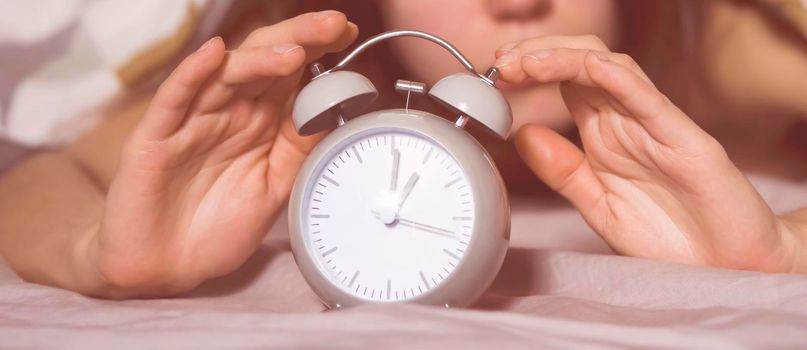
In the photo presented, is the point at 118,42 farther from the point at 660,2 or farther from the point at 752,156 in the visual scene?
the point at 752,156

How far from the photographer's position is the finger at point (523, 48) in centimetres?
88

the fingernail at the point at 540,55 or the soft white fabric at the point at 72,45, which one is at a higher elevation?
the fingernail at the point at 540,55

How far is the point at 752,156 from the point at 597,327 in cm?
93

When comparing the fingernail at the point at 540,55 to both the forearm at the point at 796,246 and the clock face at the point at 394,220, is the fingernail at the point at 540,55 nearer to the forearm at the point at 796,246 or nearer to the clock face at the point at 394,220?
the clock face at the point at 394,220

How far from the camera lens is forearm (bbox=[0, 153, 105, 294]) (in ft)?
3.20

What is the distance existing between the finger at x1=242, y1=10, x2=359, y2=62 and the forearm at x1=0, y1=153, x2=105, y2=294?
28 cm

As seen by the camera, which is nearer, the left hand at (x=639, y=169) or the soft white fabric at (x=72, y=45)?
the left hand at (x=639, y=169)

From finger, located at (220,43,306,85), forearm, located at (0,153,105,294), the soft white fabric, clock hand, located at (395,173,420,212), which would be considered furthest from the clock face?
the soft white fabric

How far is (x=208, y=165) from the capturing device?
926 mm

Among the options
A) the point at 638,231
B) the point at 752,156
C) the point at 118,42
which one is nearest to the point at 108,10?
the point at 118,42

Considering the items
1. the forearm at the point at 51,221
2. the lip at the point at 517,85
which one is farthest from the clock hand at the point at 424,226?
the lip at the point at 517,85

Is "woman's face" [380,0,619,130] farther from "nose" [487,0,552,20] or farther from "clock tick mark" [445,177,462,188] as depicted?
"clock tick mark" [445,177,462,188]

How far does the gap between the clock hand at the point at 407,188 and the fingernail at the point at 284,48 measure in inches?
6.5

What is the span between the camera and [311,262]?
0.78 metres
